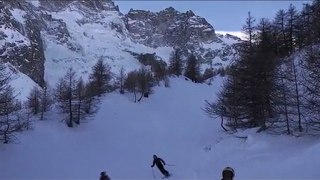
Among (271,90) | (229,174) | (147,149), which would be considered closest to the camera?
(229,174)

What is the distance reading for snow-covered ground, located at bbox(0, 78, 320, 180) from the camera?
22.4 metres

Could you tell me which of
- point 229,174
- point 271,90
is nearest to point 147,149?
point 271,90

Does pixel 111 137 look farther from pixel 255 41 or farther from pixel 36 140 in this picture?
pixel 255 41

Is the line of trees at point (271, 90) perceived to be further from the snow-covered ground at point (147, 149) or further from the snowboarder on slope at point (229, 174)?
the snowboarder on slope at point (229, 174)

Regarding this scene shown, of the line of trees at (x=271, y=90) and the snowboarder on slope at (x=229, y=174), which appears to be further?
the line of trees at (x=271, y=90)

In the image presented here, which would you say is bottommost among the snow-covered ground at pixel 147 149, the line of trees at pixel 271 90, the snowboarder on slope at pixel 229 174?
the snow-covered ground at pixel 147 149

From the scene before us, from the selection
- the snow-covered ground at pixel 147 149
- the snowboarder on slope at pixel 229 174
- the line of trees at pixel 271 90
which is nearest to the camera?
the snowboarder on slope at pixel 229 174

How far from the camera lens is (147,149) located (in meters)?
37.8

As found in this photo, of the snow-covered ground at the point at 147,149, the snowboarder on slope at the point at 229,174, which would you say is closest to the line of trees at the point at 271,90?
the snow-covered ground at the point at 147,149

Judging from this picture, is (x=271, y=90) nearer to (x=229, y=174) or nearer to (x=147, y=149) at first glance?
(x=147, y=149)

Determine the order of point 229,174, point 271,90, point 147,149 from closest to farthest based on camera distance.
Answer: point 229,174
point 271,90
point 147,149

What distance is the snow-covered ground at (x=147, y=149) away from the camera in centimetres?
2241

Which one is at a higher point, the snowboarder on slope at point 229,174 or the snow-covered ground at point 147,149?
the snowboarder on slope at point 229,174

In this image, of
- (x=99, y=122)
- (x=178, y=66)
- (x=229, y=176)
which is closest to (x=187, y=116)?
(x=99, y=122)
